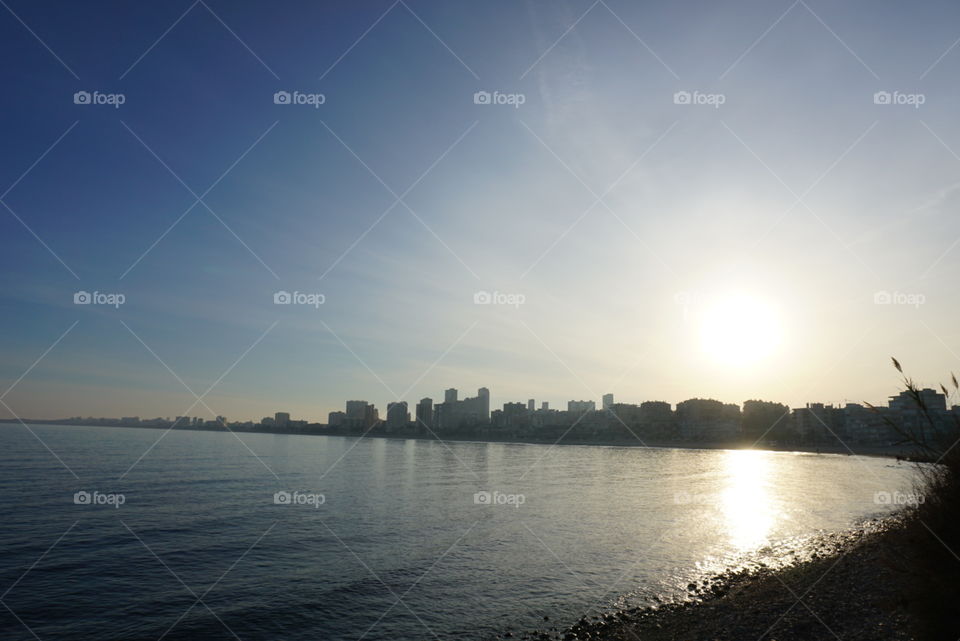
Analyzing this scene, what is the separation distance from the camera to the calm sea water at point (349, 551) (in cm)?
2195

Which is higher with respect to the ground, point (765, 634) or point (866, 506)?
point (765, 634)

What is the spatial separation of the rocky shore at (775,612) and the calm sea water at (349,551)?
5.68ft

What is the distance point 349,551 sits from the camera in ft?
107

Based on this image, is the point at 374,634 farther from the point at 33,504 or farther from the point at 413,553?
the point at 33,504

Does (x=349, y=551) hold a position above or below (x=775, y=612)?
below

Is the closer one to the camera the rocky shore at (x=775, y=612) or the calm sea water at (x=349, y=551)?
the rocky shore at (x=775, y=612)

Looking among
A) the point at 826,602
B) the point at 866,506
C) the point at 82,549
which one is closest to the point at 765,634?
the point at 826,602

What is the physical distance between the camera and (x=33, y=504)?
43.9 m

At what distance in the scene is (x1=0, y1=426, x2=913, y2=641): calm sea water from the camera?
21953 millimetres

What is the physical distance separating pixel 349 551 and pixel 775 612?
23568 mm

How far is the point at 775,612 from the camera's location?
2147 cm

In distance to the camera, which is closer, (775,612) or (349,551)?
(775,612)

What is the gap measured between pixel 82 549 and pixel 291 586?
15.8 metres

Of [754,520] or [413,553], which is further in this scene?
[754,520]
